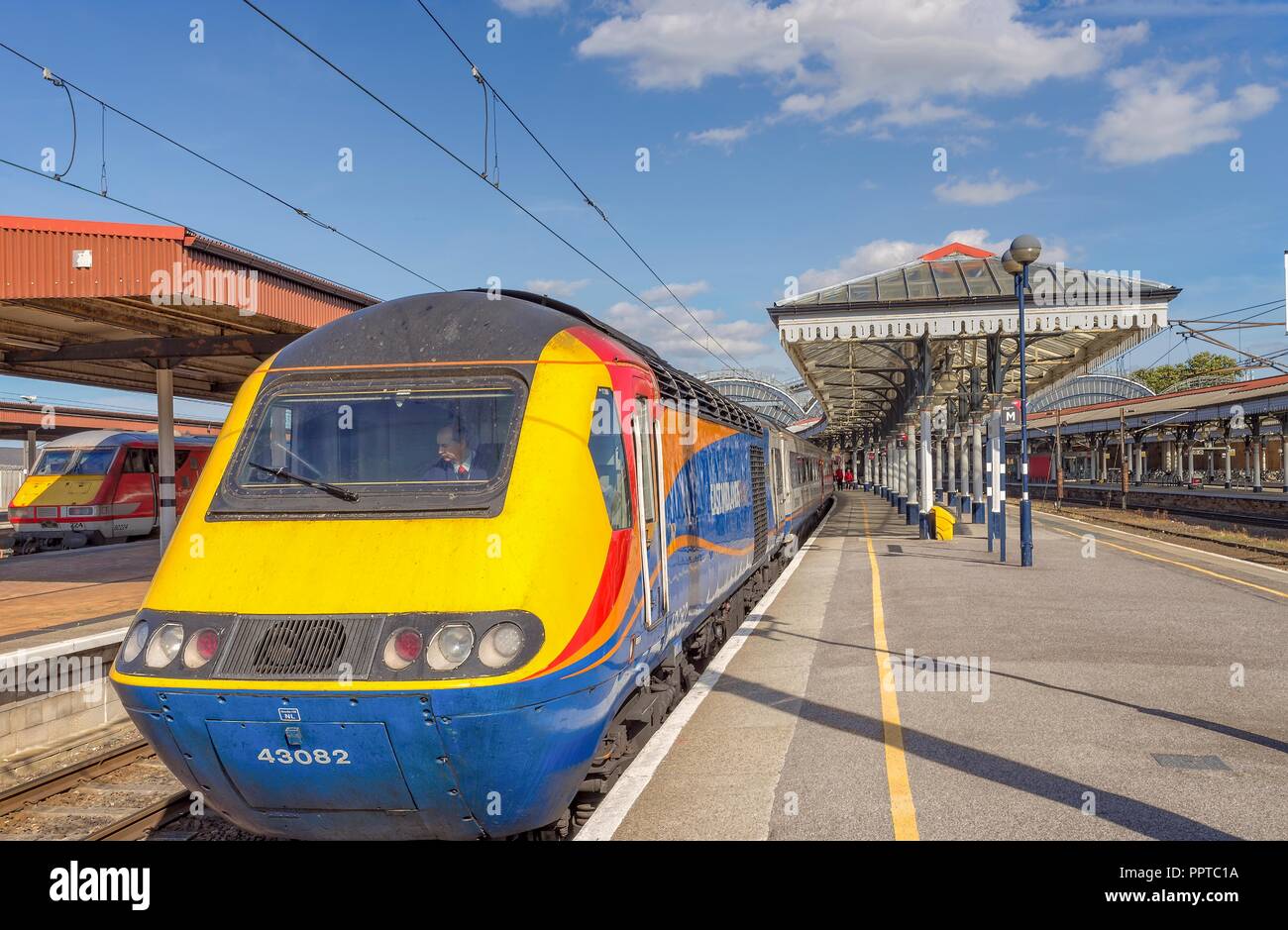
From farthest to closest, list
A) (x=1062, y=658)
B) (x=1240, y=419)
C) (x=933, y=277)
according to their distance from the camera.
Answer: (x=1240, y=419) → (x=933, y=277) → (x=1062, y=658)

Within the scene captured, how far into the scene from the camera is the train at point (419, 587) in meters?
4.53

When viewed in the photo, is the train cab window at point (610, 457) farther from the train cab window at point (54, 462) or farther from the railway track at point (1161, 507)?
the railway track at point (1161, 507)

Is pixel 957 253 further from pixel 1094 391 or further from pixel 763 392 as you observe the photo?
pixel 1094 391

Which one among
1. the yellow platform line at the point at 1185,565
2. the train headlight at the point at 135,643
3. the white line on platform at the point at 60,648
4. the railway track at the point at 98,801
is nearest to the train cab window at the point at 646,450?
the train headlight at the point at 135,643

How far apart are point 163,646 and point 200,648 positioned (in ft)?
0.75

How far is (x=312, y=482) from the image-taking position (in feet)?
17.9

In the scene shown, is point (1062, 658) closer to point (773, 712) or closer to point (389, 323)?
point (773, 712)

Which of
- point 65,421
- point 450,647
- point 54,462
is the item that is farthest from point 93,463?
point 450,647

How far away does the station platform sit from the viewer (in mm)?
5676
